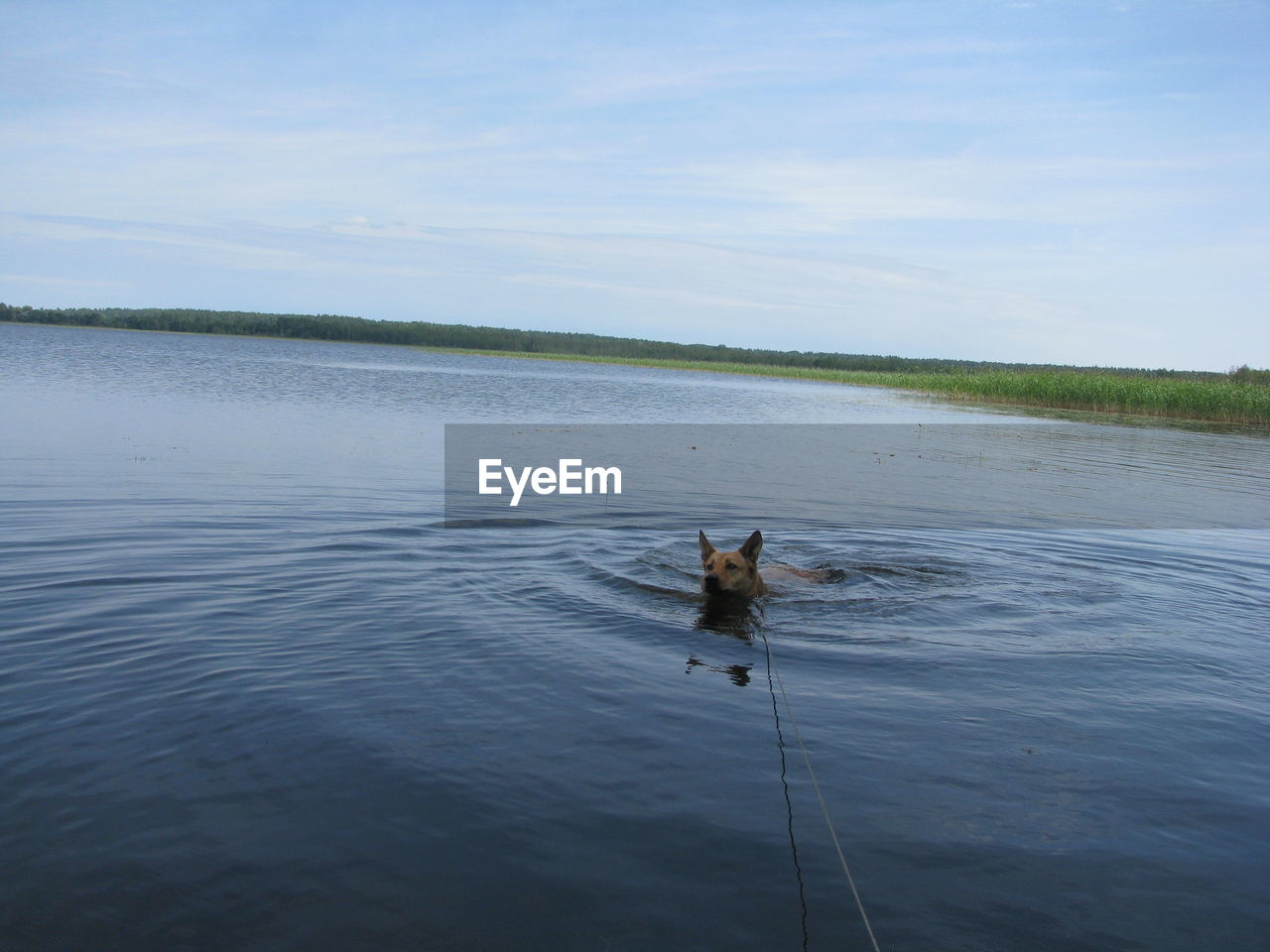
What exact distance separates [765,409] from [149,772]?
41.0 meters

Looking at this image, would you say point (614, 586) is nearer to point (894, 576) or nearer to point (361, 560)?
point (361, 560)

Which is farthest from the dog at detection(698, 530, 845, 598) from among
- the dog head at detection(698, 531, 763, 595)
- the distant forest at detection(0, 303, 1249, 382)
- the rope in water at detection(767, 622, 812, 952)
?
the distant forest at detection(0, 303, 1249, 382)

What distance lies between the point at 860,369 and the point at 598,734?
407ft

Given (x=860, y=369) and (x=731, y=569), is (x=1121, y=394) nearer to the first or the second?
Answer: (x=731, y=569)

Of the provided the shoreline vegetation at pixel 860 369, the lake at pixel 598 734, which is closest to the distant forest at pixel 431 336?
the shoreline vegetation at pixel 860 369

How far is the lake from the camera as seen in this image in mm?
4039

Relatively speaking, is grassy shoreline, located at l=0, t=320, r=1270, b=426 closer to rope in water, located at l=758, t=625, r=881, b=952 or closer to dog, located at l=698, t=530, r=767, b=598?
dog, located at l=698, t=530, r=767, b=598

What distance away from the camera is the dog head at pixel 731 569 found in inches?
364

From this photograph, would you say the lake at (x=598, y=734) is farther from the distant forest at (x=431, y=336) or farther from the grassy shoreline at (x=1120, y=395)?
the distant forest at (x=431, y=336)

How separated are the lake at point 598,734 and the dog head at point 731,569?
0.87 ft

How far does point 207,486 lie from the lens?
14500 millimetres

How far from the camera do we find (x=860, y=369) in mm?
124688

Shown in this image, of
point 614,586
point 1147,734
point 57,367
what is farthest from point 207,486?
point 57,367

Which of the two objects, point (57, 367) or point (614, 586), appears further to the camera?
point (57, 367)
